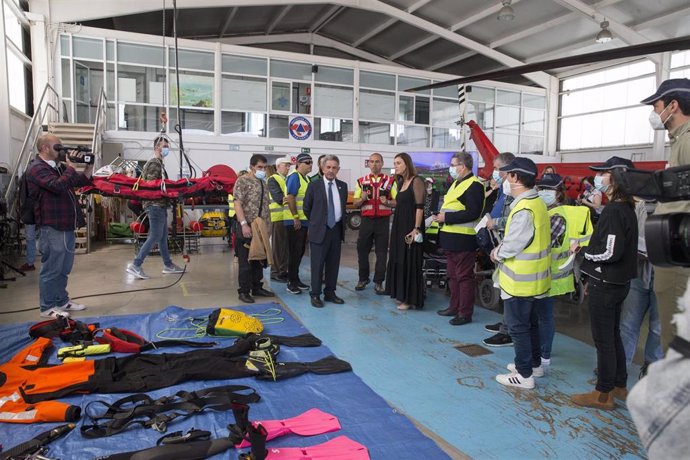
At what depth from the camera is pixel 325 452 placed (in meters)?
2.18

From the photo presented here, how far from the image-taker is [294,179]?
19.7ft

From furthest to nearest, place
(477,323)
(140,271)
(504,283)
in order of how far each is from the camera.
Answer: (140,271)
(477,323)
(504,283)

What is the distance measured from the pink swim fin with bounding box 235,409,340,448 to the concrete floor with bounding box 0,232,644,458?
0.48 metres

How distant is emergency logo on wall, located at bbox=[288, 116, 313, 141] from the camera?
14977 mm

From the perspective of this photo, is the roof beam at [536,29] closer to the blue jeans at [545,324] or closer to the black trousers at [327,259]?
the black trousers at [327,259]

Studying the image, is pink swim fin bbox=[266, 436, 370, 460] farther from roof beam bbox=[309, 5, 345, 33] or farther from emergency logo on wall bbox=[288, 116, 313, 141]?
roof beam bbox=[309, 5, 345, 33]

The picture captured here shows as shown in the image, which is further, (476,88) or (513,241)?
(476,88)

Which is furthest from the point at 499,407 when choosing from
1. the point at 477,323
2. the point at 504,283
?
the point at 477,323

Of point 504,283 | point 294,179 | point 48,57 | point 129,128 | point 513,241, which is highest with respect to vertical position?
point 48,57

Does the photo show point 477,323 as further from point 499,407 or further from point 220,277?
point 220,277

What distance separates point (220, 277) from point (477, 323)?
3.84 meters

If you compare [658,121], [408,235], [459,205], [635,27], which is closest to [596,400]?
[658,121]

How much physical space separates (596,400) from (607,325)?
19.5 inches

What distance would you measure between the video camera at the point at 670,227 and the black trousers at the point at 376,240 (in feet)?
15.4
